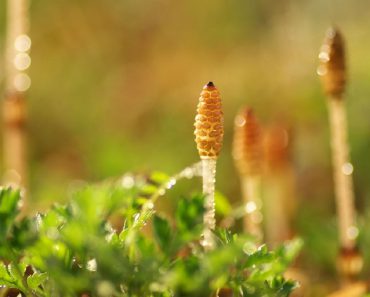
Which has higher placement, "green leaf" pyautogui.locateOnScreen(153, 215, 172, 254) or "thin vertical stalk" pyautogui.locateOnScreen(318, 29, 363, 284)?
"thin vertical stalk" pyautogui.locateOnScreen(318, 29, 363, 284)

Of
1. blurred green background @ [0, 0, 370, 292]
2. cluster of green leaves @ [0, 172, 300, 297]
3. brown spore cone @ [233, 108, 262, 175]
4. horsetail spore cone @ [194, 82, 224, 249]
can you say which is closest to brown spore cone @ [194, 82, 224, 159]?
horsetail spore cone @ [194, 82, 224, 249]

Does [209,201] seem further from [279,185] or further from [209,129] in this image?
[279,185]

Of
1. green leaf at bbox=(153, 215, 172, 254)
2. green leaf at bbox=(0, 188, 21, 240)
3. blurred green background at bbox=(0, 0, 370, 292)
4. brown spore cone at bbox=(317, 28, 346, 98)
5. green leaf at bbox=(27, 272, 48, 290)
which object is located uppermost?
blurred green background at bbox=(0, 0, 370, 292)

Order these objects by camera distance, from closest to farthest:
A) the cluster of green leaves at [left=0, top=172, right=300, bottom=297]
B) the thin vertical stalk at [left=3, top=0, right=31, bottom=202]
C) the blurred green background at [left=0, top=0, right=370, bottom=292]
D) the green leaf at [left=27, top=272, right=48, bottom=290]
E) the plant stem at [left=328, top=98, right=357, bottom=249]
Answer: the cluster of green leaves at [left=0, top=172, right=300, bottom=297] → the green leaf at [left=27, top=272, right=48, bottom=290] → the plant stem at [left=328, top=98, right=357, bottom=249] → the thin vertical stalk at [left=3, top=0, right=31, bottom=202] → the blurred green background at [left=0, top=0, right=370, bottom=292]

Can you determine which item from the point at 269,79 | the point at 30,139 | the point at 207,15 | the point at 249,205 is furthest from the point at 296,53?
the point at 249,205

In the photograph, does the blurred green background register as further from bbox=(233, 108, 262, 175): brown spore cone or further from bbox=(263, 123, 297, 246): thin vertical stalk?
bbox=(233, 108, 262, 175): brown spore cone

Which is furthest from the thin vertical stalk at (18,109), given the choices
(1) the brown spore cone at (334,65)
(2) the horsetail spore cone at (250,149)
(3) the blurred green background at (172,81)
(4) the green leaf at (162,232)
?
(4) the green leaf at (162,232)

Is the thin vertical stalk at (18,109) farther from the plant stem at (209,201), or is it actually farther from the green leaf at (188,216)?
the green leaf at (188,216)
